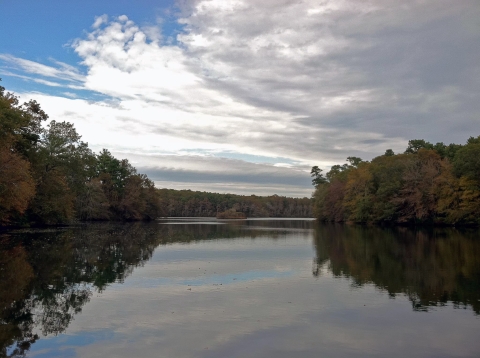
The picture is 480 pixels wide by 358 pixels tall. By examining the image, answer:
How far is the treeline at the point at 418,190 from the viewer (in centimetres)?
5662

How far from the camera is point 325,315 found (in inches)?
442

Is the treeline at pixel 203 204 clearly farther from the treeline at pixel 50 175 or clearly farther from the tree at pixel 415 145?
the tree at pixel 415 145

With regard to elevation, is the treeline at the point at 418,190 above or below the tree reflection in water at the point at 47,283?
above

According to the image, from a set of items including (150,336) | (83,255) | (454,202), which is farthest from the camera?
(454,202)

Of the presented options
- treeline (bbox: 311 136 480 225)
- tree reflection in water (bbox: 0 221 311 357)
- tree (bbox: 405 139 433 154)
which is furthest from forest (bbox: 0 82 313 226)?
tree (bbox: 405 139 433 154)

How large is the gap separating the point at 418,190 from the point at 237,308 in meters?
60.5

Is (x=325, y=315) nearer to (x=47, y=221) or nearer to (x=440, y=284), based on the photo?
(x=440, y=284)

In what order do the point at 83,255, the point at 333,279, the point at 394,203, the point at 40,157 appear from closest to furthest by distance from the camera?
the point at 333,279
the point at 83,255
the point at 40,157
the point at 394,203

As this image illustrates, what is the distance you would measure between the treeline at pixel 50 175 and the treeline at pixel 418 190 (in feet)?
155

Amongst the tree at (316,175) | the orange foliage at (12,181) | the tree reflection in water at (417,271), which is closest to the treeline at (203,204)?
the tree at (316,175)

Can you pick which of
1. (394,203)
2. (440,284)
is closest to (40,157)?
(440,284)

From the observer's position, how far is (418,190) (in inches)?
2576

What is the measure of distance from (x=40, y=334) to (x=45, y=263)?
1151cm

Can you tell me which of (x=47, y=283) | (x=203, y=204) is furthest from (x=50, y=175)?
(x=203, y=204)
